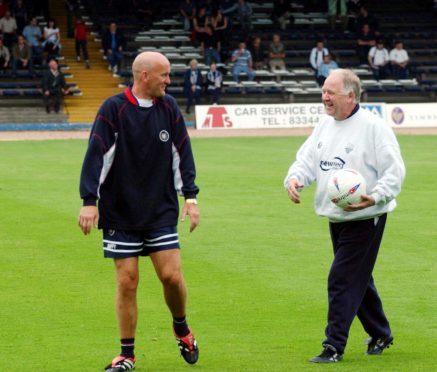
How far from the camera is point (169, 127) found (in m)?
7.69

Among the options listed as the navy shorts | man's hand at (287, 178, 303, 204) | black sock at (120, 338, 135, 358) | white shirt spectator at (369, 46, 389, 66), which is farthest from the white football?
white shirt spectator at (369, 46, 389, 66)

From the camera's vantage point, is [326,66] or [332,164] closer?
[332,164]

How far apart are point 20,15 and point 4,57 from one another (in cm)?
370

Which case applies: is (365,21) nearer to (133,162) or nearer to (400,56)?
(400,56)

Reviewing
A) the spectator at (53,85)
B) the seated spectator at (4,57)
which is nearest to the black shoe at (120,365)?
the spectator at (53,85)

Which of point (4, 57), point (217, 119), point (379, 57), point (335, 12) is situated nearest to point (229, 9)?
point (335, 12)

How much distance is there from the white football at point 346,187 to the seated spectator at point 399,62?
37.4m

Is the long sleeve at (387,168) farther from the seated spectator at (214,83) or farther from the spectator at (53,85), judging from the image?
the seated spectator at (214,83)

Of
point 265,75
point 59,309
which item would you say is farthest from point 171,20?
point 59,309

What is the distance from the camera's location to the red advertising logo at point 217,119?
3719 centimetres

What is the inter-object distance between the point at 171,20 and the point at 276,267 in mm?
36782

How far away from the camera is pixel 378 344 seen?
819cm

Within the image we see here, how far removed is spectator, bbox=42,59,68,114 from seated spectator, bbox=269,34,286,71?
29.9 ft

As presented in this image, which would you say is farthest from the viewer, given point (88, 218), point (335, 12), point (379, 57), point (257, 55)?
point (335, 12)
